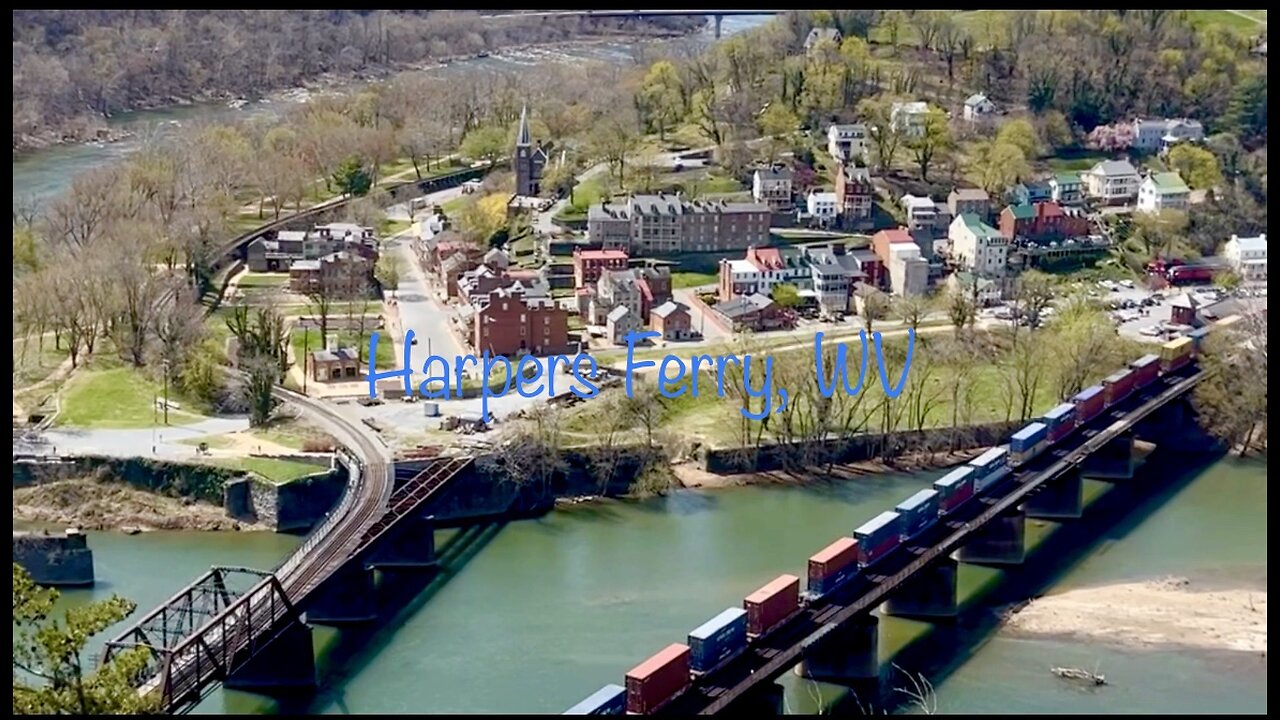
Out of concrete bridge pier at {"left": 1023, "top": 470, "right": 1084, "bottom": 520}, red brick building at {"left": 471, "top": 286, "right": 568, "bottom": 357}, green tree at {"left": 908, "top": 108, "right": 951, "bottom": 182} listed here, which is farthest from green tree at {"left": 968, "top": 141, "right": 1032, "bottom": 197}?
concrete bridge pier at {"left": 1023, "top": 470, "right": 1084, "bottom": 520}

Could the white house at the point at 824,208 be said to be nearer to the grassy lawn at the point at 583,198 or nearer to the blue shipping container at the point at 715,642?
the grassy lawn at the point at 583,198

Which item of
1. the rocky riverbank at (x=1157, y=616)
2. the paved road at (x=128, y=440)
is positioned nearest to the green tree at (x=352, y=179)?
the paved road at (x=128, y=440)

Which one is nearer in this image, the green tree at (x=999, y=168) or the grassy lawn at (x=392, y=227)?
the grassy lawn at (x=392, y=227)

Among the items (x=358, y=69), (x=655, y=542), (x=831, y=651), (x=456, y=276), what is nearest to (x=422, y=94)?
(x=358, y=69)

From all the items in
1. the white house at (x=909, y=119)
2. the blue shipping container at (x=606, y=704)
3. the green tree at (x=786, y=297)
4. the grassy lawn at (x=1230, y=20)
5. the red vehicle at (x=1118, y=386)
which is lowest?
the blue shipping container at (x=606, y=704)

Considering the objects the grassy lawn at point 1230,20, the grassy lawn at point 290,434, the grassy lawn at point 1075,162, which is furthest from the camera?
the grassy lawn at point 1230,20

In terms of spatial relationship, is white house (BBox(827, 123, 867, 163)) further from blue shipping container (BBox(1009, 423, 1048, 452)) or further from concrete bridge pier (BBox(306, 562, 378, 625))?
concrete bridge pier (BBox(306, 562, 378, 625))

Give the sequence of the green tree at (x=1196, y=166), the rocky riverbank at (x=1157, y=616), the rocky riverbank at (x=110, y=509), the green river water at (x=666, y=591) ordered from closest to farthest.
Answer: the green river water at (x=666, y=591) → the rocky riverbank at (x=1157, y=616) → the rocky riverbank at (x=110, y=509) → the green tree at (x=1196, y=166)

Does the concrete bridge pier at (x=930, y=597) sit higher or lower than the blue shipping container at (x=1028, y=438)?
lower
